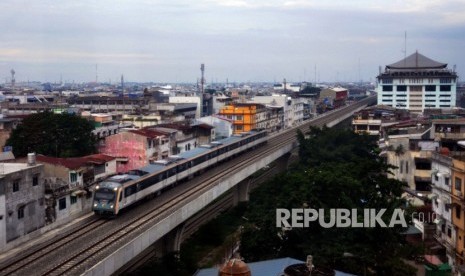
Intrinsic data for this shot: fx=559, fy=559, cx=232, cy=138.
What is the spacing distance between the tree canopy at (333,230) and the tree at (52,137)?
20.6m

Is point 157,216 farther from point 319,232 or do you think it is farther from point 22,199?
point 319,232

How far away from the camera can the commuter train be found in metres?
26.9

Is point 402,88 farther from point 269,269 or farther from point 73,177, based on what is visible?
point 269,269

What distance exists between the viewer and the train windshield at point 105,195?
26688 mm

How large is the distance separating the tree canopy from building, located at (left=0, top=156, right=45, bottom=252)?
1004 centimetres

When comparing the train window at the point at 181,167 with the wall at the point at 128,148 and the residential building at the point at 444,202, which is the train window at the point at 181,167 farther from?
the residential building at the point at 444,202

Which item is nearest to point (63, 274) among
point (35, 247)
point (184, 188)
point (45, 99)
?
point (35, 247)

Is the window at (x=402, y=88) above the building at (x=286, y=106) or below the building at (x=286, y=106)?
above

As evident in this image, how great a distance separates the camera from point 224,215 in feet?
124

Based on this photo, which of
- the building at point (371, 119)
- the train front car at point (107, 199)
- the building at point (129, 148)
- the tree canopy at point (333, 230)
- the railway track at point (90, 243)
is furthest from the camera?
the building at point (371, 119)

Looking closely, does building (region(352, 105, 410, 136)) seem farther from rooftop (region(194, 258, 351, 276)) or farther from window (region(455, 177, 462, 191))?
rooftop (region(194, 258, 351, 276))

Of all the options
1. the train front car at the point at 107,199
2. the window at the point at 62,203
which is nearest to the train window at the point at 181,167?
the window at the point at 62,203

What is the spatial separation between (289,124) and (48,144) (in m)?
55.2

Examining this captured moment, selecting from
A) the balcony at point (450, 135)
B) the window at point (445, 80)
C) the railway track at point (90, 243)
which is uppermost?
the window at point (445, 80)
